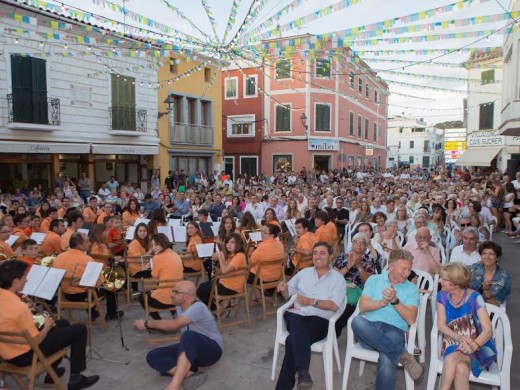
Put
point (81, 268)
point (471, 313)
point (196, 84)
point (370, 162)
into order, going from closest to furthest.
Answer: point (471, 313) < point (81, 268) < point (196, 84) < point (370, 162)

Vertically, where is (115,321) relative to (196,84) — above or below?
below

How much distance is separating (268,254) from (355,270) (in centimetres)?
142

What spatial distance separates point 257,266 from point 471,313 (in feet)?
9.30

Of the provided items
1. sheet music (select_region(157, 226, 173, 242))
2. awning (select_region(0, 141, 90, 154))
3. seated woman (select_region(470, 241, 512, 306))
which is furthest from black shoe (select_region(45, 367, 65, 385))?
awning (select_region(0, 141, 90, 154))

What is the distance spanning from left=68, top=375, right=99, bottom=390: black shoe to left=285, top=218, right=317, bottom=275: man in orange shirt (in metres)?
3.15

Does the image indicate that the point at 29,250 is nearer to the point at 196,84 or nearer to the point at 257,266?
the point at 257,266

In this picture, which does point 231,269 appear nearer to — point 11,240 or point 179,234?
point 179,234

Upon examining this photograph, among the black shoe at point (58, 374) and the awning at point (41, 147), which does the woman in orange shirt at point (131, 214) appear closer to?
the black shoe at point (58, 374)

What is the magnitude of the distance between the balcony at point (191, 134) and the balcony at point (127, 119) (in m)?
2.16

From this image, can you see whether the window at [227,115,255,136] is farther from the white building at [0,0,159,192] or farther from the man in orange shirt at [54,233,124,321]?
the man in orange shirt at [54,233,124,321]

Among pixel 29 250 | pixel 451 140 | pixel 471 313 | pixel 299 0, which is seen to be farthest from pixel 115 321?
pixel 451 140

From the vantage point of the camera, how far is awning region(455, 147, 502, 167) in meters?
24.8

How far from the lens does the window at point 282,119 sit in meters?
27.6

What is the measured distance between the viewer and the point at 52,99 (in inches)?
577
